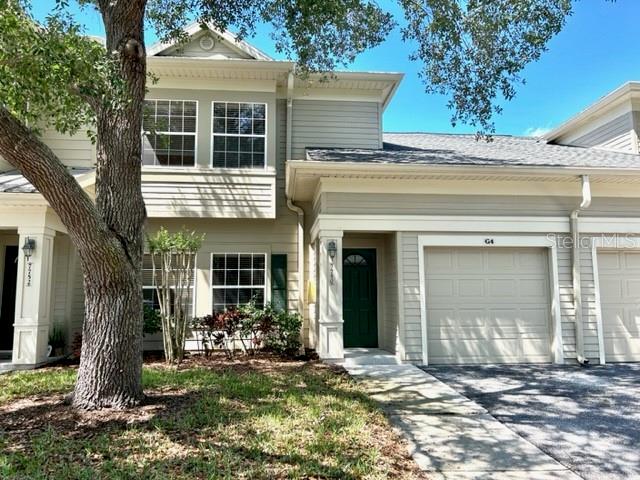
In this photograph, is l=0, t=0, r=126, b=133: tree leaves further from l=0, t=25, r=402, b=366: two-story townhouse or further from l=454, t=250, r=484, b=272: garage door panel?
l=454, t=250, r=484, b=272: garage door panel

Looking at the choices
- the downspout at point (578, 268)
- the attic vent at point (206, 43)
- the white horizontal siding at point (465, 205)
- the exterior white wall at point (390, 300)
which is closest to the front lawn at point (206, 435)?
the exterior white wall at point (390, 300)

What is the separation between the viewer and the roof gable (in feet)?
31.0

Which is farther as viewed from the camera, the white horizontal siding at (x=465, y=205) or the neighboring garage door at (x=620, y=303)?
the neighboring garage door at (x=620, y=303)

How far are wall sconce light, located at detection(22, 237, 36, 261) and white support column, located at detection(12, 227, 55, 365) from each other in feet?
0.12

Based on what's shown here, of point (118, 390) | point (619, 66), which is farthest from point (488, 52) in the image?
point (118, 390)

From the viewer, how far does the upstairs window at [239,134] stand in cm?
952

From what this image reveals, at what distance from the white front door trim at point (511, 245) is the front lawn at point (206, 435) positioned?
2.80 m

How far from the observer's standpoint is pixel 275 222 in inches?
388

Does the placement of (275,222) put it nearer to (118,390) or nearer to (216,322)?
(216,322)

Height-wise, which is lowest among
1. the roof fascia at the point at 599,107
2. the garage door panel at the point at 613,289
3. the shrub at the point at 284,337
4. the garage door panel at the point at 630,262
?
the shrub at the point at 284,337

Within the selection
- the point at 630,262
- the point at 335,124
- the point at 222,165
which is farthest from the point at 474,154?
the point at 222,165

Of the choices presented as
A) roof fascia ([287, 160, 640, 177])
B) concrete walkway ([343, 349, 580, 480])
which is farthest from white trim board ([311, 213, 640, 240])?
concrete walkway ([343, 349, 580, 480])

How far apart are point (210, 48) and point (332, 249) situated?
5355 millimetres

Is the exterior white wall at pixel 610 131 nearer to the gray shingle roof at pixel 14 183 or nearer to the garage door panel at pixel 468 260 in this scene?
the garage door panel at pixel 468 260
